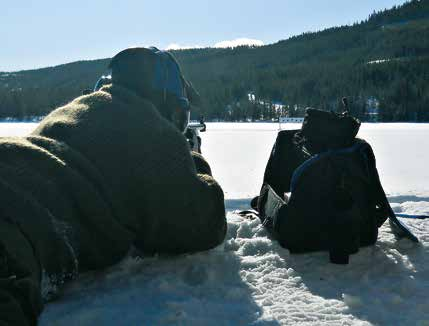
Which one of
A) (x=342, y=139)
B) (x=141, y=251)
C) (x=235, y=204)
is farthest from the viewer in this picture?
(x=235, y=204)

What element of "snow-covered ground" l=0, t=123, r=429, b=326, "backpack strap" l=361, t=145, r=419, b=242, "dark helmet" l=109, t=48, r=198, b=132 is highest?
"dark helmet" l=109, t=48, r=198, b=132

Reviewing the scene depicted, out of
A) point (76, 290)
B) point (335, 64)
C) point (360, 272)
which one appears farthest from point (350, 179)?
point (335, 64)

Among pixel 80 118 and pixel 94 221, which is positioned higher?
pixel 80 118

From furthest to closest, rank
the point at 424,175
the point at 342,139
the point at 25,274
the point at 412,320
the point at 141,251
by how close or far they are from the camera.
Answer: the point at 424,175
the point at 342,139
the point at 141,251
the point at 412,320
the point at 25,274

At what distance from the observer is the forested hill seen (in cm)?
7225

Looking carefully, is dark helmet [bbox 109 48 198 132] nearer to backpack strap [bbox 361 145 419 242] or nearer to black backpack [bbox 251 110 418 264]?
black backpack [bbox 251 110 418 264]

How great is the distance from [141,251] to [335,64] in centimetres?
10566

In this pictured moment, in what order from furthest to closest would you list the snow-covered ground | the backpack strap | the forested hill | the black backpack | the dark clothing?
the forested hill
the backpack strap
the black backpack
the snow-covered ground
the dark clothing

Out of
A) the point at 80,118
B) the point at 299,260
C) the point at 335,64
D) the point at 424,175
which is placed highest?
the point at 335,64

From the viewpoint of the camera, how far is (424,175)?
565cm

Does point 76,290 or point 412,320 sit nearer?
point 412,320

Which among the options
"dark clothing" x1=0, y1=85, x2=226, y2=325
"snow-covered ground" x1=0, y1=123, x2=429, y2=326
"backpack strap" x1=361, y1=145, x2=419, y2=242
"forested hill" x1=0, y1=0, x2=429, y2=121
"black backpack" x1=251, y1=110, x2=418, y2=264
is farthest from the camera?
"forested hill" x1=0, y1=0, x2=429, y2=121

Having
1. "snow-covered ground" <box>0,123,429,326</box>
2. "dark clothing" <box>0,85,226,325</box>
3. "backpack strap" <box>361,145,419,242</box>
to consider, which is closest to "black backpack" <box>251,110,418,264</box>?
"backpack strap" <box>361,145,419,242</box>

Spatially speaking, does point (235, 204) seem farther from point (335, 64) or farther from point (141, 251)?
point (335, 64)
